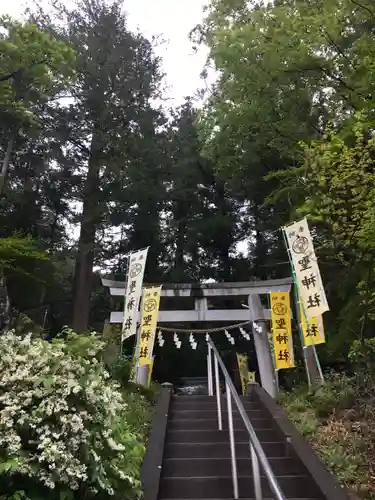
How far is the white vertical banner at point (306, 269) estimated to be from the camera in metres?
7.14

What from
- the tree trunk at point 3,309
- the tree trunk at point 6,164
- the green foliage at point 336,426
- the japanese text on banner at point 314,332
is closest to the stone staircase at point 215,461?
the green foliage at point 336,426

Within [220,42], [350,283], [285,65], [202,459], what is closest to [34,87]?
[220,42]

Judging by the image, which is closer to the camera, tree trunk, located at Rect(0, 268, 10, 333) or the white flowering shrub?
the white flowering shrub

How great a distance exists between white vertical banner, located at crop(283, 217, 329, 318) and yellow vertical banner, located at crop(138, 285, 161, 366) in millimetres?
3086

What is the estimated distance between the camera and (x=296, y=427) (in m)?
5.25

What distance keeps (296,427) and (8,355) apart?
3.87m

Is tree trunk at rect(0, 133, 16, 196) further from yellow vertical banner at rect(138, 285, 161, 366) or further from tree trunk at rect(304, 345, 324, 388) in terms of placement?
tree trunk at rect(304, 345, 324, 388)

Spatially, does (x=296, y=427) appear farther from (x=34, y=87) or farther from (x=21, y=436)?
(x=34, y=87)

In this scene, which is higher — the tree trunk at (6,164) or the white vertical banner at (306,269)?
the tree trunk at (6,164)

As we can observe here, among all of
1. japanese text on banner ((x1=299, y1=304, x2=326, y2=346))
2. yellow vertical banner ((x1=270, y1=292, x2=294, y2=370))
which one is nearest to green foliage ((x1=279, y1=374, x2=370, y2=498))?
japanese text on banner ((x1=299, y1=304, x2=326, y2=346))

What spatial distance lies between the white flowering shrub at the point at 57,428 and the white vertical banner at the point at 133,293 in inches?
229

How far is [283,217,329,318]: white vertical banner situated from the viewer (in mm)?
7138

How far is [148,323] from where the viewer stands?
9.11 m

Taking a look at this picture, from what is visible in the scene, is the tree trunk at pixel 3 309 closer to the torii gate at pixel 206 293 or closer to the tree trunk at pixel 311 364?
the torii gate at pixel 206 293
